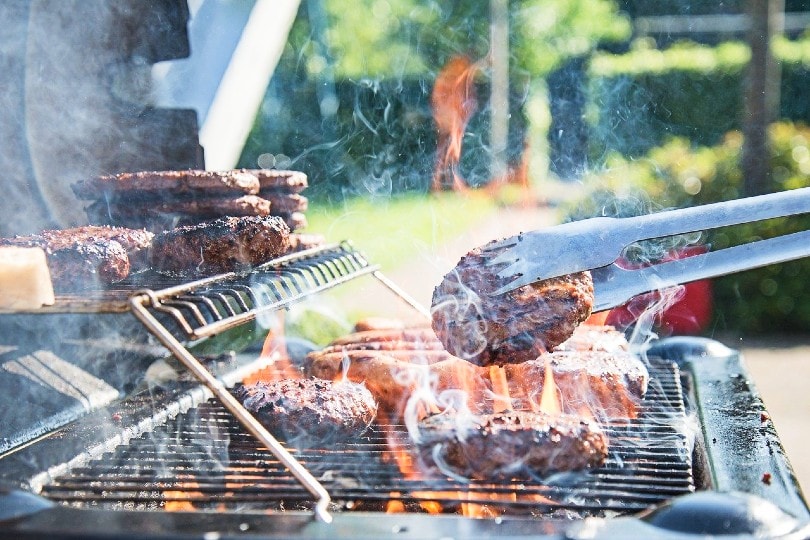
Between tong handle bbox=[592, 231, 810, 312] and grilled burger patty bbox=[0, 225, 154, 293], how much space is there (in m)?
1.75

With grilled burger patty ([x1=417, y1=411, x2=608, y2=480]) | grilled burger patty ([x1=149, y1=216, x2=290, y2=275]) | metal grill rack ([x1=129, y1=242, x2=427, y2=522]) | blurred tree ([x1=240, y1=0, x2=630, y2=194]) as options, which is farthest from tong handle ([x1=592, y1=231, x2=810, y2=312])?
blurred tree ([x1=240, y1=0, x2=630, y2=194])

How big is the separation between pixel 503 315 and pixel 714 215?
77 cm

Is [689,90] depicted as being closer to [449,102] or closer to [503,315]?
[449,102]

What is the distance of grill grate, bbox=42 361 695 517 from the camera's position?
236 centimetres

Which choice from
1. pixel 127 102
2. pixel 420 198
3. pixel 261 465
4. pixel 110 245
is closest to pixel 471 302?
pixel 261 465

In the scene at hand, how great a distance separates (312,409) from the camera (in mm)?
2805

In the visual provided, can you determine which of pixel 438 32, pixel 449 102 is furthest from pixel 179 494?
pixel 438 32

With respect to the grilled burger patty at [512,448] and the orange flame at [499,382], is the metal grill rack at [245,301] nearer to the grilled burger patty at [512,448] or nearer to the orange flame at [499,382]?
the grilled burger patty at [512,448]

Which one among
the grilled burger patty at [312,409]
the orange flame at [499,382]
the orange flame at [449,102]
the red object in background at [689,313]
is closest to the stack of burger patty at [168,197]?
the grilled burger patty at [312,409]

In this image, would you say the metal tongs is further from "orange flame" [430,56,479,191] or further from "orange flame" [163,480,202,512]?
"orange flame" [430,56,479,191]

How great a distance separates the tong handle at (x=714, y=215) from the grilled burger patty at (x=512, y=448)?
0.68 meters

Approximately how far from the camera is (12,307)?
7.69 feet

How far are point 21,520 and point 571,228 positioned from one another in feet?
5.91

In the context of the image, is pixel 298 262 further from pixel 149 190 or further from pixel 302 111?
pixel 302 111
